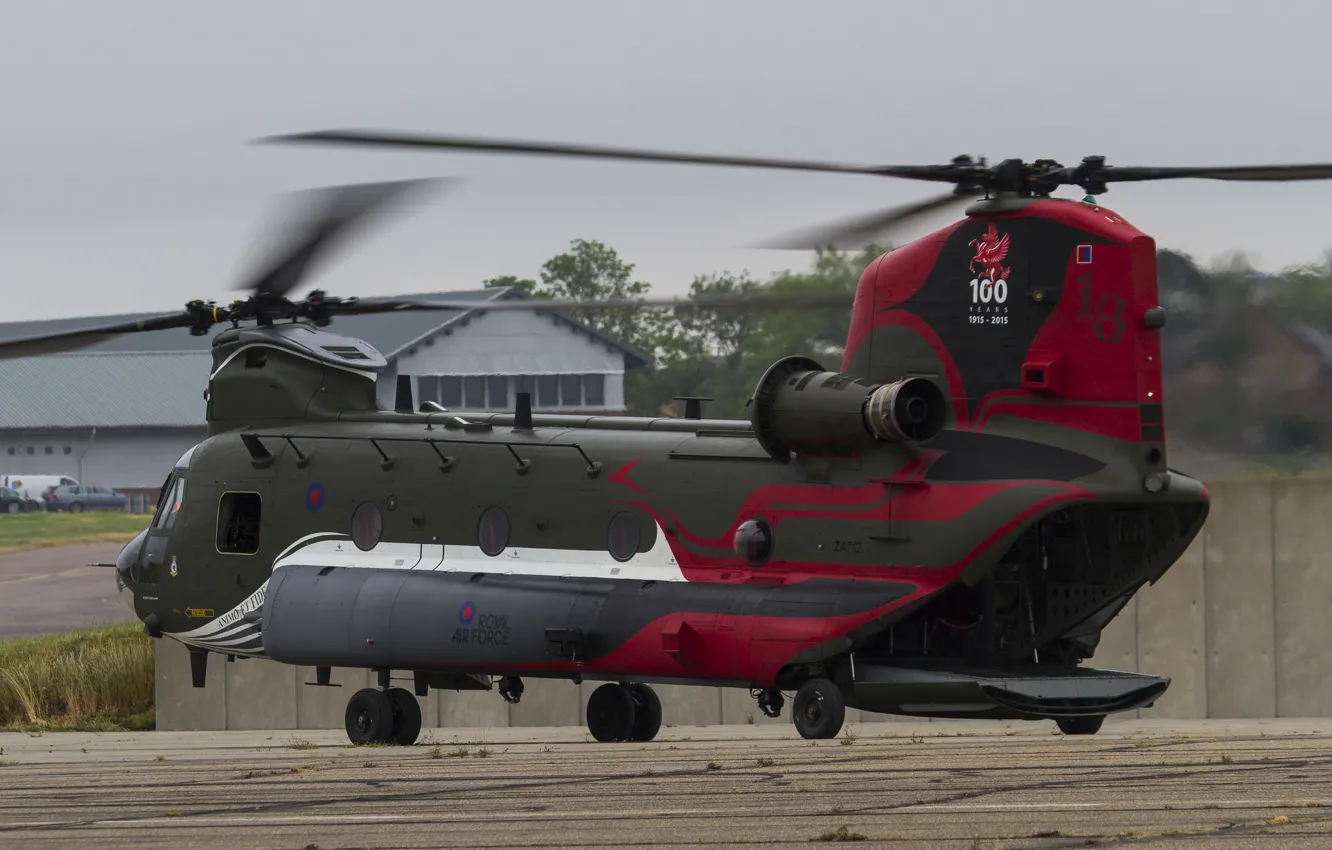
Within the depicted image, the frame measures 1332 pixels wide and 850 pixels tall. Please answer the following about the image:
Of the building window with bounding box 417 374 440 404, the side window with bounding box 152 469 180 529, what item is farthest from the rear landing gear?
the building window with bounding box 417 374 440 404

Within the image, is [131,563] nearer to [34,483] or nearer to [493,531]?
[493,531]

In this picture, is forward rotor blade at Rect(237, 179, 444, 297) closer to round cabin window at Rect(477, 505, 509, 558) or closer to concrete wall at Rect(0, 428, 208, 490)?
round cabin window at Rect(477, 505, 509, 558)

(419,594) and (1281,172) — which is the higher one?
(1281,172)

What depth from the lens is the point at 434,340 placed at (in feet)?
219

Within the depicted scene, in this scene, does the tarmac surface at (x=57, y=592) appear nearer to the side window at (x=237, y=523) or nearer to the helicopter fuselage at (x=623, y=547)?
the side window at (x=237, y=523)

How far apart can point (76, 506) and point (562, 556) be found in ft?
251

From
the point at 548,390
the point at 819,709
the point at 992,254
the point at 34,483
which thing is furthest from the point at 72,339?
the point at 34,483

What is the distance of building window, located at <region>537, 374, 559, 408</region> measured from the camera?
66.0m

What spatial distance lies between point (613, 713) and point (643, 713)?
354 mm

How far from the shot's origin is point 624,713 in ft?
79.4

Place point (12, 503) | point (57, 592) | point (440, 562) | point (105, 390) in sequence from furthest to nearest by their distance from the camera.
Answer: point (105, 390) → point (12, 503) → point (57, 592) → point (440, 562)

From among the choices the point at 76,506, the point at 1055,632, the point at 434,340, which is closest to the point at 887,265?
the point at 1055,632

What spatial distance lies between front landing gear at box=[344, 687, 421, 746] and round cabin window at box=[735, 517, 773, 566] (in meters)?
5.13

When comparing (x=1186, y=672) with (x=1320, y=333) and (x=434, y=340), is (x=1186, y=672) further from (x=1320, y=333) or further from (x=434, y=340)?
(x=434, y=340)
